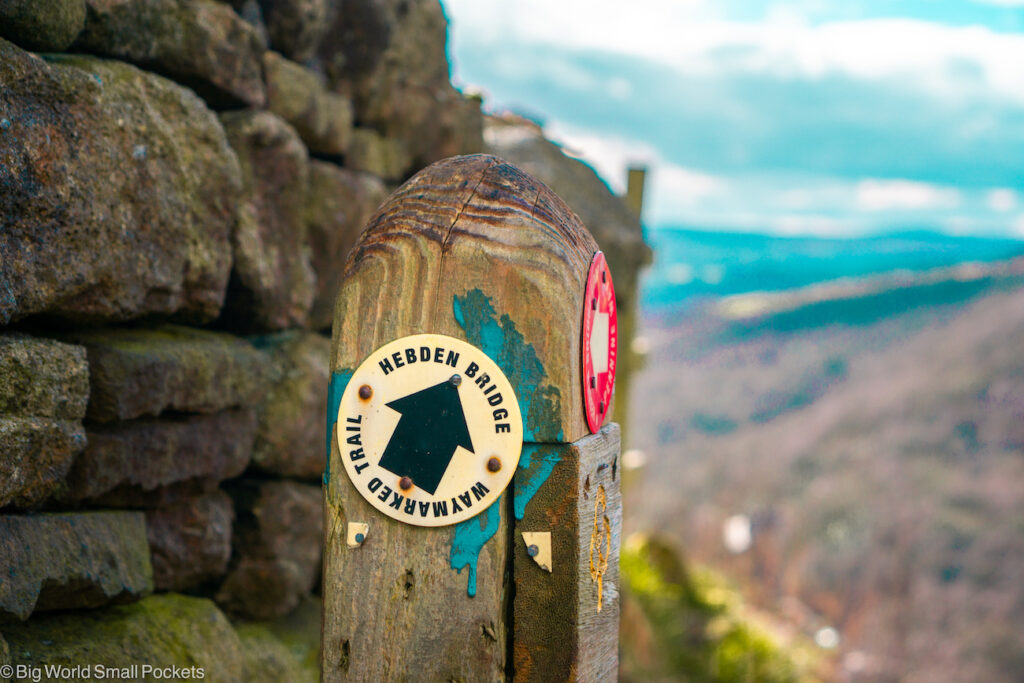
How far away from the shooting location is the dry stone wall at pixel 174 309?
225 cm

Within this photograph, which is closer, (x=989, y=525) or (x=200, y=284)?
(x=200, y=284)

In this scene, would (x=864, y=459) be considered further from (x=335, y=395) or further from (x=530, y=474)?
(x=335, y=395)

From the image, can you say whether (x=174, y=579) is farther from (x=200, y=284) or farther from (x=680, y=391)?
(x=680, y=391)

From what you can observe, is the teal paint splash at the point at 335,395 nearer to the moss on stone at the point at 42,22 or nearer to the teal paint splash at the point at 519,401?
the teal paint splash at the point at 519,401

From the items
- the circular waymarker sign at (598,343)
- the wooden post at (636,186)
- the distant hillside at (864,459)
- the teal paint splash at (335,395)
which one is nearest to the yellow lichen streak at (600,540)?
the circular waymarker sign at (598,343)

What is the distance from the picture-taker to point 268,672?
2994mm

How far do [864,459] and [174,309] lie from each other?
143 ft

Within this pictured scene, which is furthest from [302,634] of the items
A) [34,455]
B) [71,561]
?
[34,455]

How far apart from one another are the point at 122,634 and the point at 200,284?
1.13 meters

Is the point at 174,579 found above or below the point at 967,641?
above

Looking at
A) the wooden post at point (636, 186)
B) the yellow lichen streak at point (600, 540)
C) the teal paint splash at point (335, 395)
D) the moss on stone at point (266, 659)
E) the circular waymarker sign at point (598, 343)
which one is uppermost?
the wooden post at point (636, 186)

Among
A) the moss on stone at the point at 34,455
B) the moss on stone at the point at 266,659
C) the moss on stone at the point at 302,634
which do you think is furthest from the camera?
the moss on stone at the point at 302,634

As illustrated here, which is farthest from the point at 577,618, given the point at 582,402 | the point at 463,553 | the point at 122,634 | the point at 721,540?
the point at 721,540

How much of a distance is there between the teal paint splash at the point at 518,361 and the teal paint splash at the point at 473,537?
175 mm
